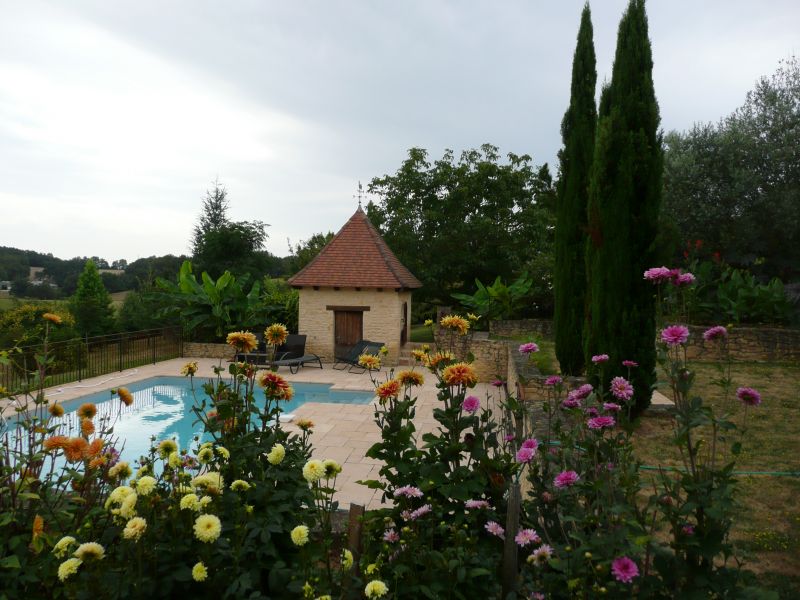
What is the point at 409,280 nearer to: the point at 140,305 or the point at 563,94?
the point at 563,94

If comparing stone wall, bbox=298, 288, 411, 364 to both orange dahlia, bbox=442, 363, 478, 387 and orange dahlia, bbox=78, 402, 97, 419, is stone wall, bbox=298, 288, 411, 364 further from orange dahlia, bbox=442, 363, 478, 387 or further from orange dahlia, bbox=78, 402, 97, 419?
orange dahlia, bbox=78, 402, 97, 419

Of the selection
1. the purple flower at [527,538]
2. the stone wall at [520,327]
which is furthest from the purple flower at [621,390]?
the stone wall at [520,327]

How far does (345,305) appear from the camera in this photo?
17719mm

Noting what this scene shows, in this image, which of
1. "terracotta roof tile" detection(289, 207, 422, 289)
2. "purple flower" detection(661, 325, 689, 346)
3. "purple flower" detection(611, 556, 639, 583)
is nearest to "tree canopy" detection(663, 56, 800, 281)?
"terracotta roof tile" detection(289, 207, 422, 289)

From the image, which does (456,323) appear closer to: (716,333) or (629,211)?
(716,333)

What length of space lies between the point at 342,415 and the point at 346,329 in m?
7.76

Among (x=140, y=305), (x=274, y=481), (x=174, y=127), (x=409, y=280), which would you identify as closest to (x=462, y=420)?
(x=274, y=481)

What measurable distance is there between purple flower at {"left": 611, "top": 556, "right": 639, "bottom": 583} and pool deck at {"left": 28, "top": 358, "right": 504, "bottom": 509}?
6.83ft

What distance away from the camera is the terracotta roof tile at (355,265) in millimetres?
17422

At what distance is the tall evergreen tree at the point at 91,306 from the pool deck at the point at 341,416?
4937mm

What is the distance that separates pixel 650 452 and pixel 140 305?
2054 centimetres

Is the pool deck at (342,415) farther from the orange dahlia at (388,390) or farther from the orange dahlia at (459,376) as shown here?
the orange dahlia at (388,390)

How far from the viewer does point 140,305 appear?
68.6ft

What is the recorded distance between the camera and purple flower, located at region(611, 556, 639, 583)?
1732 mm
